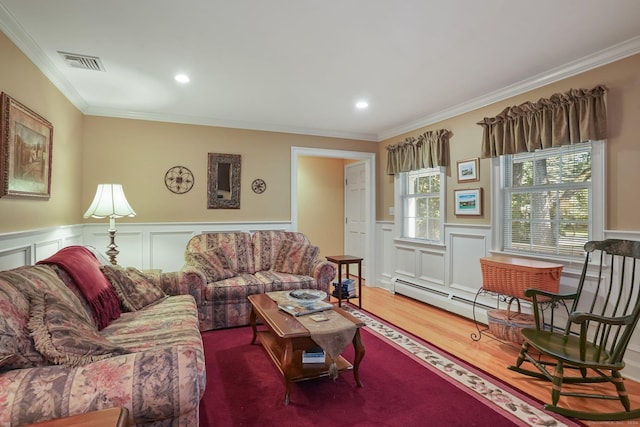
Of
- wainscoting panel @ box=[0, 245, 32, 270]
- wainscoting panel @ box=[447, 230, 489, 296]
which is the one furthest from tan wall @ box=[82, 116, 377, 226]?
wainscoting panel @ box=[447, 230, 489, 296]

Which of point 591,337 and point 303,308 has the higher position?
point 303,308

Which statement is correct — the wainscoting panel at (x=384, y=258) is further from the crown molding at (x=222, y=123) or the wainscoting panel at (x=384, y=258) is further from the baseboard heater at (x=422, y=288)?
the crown molding at (x=222, y=123)

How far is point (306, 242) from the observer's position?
173 inches

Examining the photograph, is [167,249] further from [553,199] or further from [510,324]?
[553,199]

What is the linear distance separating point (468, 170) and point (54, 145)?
4.27 meters

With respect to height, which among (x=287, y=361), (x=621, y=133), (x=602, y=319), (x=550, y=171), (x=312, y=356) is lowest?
(x=312, y=356)

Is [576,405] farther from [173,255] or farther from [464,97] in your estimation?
[173,255]

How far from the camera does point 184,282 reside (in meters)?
3.16

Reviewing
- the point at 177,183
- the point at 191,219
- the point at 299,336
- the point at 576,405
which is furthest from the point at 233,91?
the point at 576,405

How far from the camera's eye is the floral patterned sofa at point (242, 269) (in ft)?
11.2

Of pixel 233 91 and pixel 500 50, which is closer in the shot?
pixel 500 50

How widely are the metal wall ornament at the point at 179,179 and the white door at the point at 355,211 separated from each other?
281cm

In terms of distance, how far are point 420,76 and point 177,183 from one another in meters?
3.20

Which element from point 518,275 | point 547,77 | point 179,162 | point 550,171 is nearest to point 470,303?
point 518,275
